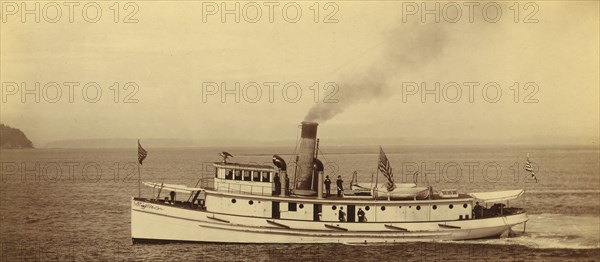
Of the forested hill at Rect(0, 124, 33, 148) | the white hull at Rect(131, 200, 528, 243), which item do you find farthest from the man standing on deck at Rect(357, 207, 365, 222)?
the forested hill at Rect(0, 124, 33, 148)

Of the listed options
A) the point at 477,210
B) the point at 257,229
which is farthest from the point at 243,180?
the point at 477,210

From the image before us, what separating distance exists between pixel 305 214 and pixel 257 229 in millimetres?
1225

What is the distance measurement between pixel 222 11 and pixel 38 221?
914 cm

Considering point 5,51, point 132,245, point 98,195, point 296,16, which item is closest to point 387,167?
point 296,16

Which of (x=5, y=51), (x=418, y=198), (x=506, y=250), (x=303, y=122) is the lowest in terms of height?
(x=506, y=250)

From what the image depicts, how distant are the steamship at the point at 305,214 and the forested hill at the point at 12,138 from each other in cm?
433

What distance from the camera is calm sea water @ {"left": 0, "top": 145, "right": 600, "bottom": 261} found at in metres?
17.4

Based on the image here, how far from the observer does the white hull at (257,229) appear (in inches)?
701

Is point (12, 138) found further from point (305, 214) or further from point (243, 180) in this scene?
point (305, 214)

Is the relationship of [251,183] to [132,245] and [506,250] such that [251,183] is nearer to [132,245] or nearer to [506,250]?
[132,245]

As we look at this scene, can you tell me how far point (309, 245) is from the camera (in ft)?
58.7

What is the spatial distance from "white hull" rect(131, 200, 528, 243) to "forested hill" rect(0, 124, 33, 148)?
4384mm

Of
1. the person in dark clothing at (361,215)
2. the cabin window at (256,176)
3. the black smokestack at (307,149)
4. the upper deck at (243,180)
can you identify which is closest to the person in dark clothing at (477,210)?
the person in dark clothing at (361,215)

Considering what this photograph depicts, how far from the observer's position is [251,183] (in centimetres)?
1817
